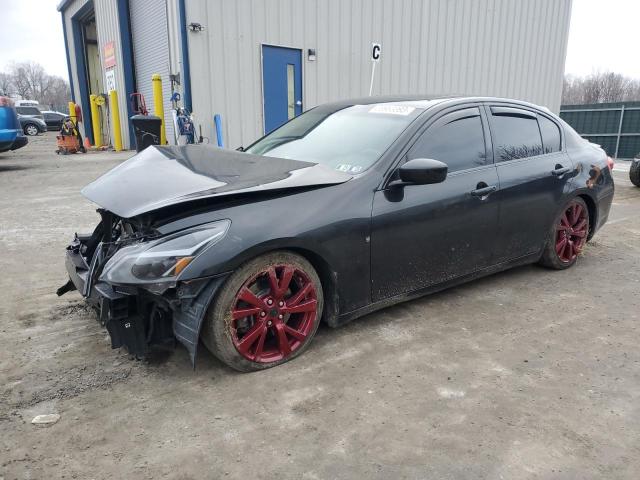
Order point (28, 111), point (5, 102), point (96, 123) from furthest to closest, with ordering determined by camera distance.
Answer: point (28, 111)
point (96, 123)
point (5, 102)

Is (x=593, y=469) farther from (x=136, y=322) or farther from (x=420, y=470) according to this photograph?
(x=136, y=322)

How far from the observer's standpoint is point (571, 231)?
4.47m

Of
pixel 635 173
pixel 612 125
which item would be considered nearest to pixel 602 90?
pixel 612 125

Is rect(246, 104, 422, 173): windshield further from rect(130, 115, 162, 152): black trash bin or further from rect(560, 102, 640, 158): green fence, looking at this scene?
rect(560, 102, 640, 158): green fence

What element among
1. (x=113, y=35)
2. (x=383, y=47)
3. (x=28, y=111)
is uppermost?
(x=113, y=35)

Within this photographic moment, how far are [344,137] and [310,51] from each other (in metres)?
8.06

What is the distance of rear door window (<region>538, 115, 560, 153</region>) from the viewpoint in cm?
420

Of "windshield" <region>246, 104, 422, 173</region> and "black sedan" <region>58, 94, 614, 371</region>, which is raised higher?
"windshield" <region>246, 104, 422, 173</region>

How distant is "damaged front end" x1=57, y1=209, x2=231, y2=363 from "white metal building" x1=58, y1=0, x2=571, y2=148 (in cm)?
782

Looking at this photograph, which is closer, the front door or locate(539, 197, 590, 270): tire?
the front door

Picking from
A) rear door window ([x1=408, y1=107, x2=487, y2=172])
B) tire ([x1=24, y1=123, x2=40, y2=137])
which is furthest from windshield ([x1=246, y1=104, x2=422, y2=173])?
tire ([x1=24, y1=123, x2=40, y2=137])

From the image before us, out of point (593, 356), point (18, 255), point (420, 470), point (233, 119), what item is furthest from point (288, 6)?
point (420, 470)

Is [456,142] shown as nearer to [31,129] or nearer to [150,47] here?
[150,47]

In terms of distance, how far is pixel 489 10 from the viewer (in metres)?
13.4
